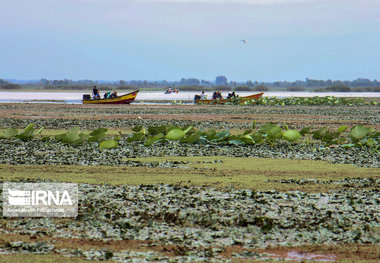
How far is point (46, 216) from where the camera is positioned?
20.0 feet

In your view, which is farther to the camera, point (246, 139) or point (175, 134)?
point (175, 134)

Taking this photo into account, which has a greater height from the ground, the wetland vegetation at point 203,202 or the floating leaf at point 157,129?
the floating leaf at point 157,129

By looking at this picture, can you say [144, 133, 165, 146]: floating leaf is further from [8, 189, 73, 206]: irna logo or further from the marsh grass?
[8, 189, 73, 206]: irna logo

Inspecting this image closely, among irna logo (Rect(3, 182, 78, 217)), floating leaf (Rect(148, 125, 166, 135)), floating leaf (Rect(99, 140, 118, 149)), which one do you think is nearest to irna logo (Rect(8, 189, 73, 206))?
irna logo (Rect(3, 182, 78, 217))

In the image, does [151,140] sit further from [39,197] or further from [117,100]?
[117,100]

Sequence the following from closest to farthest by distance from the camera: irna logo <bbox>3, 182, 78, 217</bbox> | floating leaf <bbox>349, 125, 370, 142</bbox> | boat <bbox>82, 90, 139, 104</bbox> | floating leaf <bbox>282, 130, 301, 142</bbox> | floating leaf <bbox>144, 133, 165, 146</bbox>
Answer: irna logo <bbox>3, 182, 78, 217</bbox>
floating leaf <bbox>144, 133, 165, 146</bbox>
floating leaf <bbox>349, 125, 370, 142</bbox>
floating leaf <bbox>282, 130, 301, 142</bbox>
boat <bbox>82, 90, 139, 104</bbox>

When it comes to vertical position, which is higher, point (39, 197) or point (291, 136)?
point (291, 136)

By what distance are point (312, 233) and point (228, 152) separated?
21.9ft

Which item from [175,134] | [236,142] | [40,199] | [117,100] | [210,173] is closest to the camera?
[40,199]

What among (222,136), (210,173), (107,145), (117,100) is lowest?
(210,173)

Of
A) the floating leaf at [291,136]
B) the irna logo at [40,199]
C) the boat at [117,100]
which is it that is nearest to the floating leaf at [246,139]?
the floating leaf at [291,136]

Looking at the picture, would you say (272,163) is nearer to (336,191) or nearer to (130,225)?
(336,191)

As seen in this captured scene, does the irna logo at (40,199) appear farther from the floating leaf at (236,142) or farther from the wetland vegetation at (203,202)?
the floating leaf at (236,142)

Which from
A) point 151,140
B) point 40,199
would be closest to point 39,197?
point 40,199
